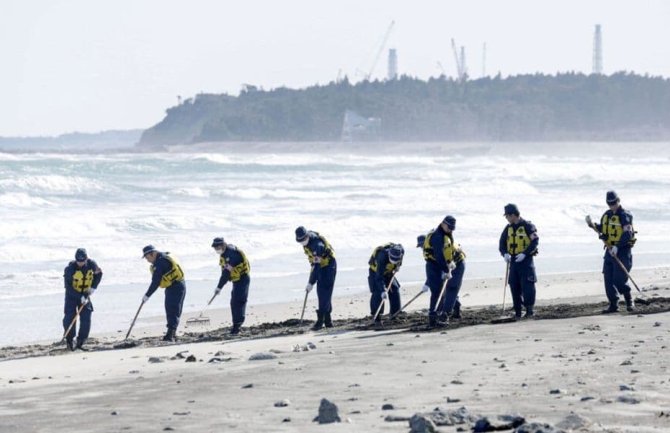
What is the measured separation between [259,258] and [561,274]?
6.33 meters

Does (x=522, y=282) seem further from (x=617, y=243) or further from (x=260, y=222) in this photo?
(x=260, y=222)

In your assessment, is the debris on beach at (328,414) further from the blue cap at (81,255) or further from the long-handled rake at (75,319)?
the blue cap at (81,255)

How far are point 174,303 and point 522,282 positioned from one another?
404cm

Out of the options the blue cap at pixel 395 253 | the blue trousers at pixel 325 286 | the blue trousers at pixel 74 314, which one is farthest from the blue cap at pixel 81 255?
the blue cap at pixel 395 253

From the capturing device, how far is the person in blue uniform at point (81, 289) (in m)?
16.7

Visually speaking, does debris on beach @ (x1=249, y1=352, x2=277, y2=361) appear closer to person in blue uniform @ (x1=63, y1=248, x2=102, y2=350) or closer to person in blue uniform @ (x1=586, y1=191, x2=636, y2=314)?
person in blue uniform @ (x1=63, y1=248, x2=102, y2=350)

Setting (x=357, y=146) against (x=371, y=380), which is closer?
(x=371, y=380)

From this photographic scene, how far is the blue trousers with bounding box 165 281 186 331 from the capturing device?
17016 mm

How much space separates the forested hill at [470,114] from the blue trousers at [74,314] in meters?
162

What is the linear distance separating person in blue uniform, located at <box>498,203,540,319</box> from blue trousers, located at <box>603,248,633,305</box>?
822 mm

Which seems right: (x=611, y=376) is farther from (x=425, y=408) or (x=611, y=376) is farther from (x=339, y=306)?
(x=339, y=306)

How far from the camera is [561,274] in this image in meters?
24.8

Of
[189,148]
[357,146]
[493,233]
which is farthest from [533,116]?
[493,233]

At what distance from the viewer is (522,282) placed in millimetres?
16891
